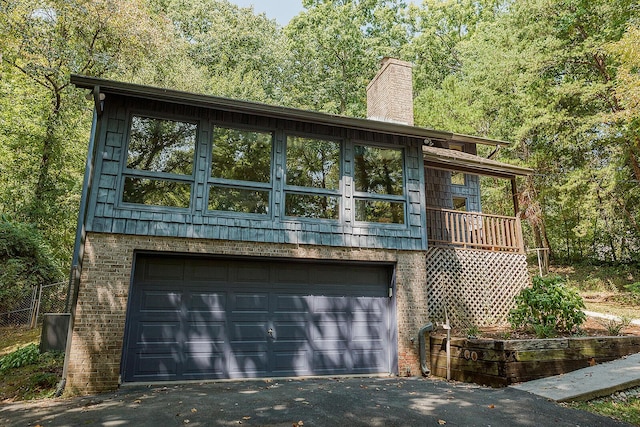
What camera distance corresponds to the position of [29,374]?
721cm

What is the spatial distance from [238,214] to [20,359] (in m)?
5.19

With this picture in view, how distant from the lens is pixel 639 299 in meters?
13.7

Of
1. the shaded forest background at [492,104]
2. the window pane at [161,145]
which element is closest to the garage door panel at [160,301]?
the window pane at [161,145]

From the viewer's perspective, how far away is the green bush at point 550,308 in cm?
743

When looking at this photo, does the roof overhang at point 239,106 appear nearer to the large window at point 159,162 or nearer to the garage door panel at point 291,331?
the large window at point 159,162


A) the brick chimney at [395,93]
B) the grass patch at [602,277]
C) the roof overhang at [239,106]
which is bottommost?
the grass patch at [602,277]

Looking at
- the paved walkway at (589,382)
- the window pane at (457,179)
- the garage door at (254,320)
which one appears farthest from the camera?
the window pane at (457,179)

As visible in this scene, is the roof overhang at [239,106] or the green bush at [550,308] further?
the green bush at [550,308]

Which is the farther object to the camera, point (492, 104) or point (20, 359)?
point (492, 104)

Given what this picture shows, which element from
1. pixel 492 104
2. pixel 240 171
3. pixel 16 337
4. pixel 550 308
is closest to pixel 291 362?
pixel 240 171

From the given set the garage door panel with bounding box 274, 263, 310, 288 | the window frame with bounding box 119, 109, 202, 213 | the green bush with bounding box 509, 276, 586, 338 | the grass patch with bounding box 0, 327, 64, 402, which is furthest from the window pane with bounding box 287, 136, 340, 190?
the grass patch with bounding box 0, 327, 64, 402

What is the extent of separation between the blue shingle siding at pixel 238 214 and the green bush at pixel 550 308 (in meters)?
2.34

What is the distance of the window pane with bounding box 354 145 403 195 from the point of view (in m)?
8.77

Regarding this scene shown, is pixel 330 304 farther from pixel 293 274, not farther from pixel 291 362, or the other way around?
pixel 291 362
